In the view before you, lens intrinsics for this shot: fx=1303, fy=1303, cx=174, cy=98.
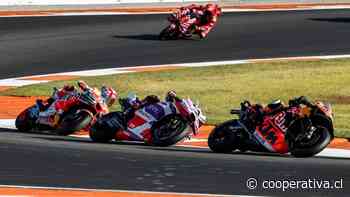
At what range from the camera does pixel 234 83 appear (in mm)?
31188

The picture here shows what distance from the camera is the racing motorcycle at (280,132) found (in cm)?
1834

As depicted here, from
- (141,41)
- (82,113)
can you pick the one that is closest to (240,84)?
(82,113)

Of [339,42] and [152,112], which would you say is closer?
[152,112]

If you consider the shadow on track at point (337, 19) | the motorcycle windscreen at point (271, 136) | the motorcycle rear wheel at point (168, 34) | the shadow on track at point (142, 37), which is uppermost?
the motorcycle windscreen at point (271, 136)

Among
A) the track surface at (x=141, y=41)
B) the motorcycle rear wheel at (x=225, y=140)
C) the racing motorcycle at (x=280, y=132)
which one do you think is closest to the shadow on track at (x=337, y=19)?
the track surface at (x=141, y=41)

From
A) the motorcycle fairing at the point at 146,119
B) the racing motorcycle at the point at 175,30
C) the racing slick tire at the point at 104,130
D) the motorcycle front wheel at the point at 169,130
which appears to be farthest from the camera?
the racing motorcycle at the point at 175,30

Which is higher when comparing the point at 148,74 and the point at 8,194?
the point at 8,194

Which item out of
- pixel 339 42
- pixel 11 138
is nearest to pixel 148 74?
pixel 339 42

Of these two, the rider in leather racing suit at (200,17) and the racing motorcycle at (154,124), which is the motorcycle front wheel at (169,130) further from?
the rider in leather racing suit at (200,17)

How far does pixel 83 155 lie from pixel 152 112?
192 centimetres

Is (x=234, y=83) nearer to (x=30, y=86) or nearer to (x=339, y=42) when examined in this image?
(x=30, y=86)

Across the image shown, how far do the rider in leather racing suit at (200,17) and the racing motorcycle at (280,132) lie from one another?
70.6 feet

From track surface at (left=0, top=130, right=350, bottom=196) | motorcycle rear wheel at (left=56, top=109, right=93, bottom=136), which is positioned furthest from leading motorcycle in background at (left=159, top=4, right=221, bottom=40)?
track surface at (left=0, top=130, right=350, bottom=196)

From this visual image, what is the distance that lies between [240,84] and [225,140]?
39.0ft
